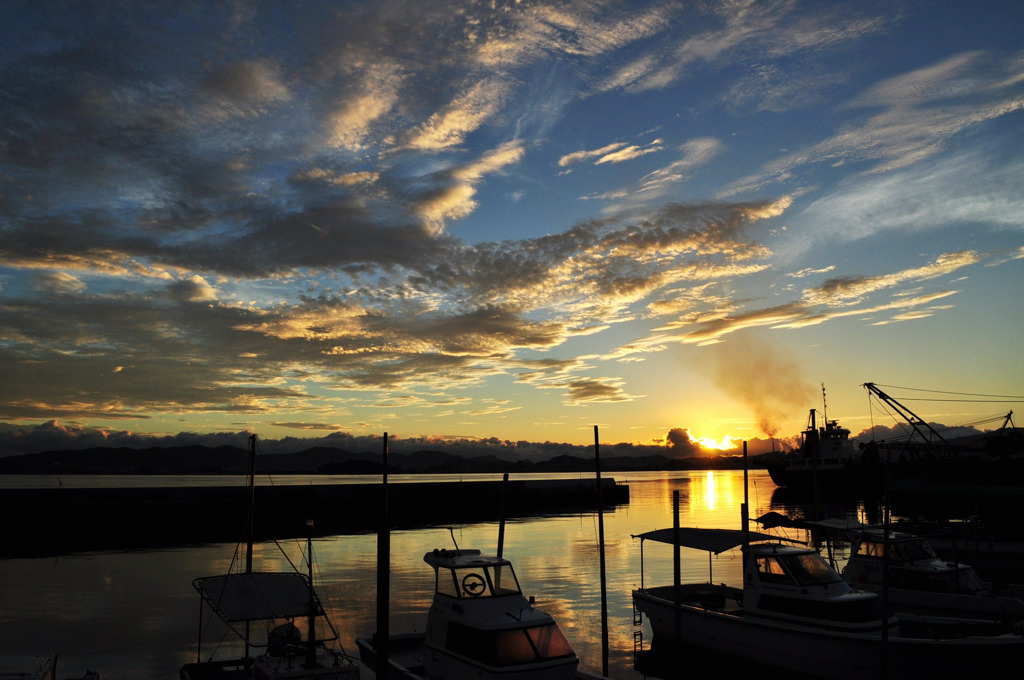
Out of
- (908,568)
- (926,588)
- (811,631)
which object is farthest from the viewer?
(908,568)

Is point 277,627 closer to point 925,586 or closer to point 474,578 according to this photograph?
point 474,578

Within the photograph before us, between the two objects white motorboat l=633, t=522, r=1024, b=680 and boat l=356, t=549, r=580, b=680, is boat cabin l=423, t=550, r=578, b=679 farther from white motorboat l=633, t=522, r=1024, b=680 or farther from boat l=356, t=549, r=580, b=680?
white motorboat l=633, t=522, r=1024, b=680

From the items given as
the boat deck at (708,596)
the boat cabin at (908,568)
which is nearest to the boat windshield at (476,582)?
the boat deck at (708,596)

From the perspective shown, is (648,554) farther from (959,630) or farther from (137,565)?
(137,565)

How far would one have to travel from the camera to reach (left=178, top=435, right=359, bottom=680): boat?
1725 cm

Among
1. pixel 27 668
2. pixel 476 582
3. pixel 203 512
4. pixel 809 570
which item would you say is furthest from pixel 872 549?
pixel 203 512

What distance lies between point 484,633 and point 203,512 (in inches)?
3030

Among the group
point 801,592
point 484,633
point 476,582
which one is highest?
point 476,582

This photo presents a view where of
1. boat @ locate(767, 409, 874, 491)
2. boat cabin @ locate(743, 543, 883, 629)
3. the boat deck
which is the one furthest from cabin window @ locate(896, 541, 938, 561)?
boat @ locate(767, 409, 874, 491)

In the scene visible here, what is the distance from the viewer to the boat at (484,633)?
15.9 metres

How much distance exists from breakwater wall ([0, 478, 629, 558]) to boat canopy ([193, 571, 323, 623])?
3595cm

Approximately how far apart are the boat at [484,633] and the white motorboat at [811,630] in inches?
214

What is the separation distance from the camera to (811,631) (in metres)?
20.3

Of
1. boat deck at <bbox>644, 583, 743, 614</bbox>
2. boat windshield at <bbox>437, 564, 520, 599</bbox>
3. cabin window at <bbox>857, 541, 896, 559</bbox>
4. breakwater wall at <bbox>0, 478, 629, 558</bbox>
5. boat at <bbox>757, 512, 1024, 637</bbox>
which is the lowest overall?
breakwater wall at <bbox>0, 478, 629, 558</bbox>
